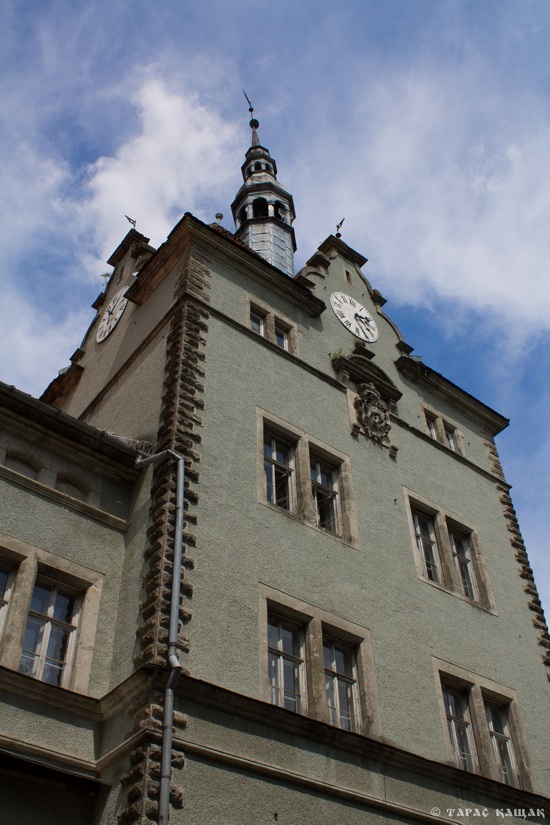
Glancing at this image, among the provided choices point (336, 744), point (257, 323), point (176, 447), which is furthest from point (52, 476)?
point (257, 323)

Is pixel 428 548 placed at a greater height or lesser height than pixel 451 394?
lesser

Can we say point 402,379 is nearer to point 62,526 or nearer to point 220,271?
point 220,271

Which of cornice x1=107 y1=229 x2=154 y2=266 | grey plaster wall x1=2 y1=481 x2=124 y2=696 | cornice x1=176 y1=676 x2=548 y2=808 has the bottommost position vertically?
cornice x1=176 y1=676 x2=548 y2=808

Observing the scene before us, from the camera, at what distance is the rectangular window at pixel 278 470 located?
15.5 metres

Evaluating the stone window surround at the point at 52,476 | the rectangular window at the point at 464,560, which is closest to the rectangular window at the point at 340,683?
the rectangular window at the point at 464,560

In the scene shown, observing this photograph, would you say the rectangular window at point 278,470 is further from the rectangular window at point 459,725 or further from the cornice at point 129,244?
the cornice at point 129,244

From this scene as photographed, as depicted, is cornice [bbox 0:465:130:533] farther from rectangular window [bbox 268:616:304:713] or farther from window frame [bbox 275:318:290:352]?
window frame [bbox 275:318:290:352]

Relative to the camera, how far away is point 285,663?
43.3 ft

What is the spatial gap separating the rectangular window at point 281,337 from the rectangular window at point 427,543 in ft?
15.1

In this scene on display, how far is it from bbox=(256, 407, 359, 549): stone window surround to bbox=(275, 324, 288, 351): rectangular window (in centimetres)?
277

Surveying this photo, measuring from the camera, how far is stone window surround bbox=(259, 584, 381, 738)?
1288 centimetres

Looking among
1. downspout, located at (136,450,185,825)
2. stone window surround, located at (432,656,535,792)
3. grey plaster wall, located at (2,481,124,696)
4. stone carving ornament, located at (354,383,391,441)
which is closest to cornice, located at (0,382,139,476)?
downspout, located at (136,450,185,825)

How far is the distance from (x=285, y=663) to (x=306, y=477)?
3.92 meters

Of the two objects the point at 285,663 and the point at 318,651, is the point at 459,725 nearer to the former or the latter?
the point at 318,651
